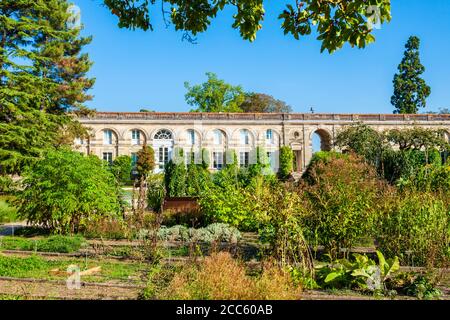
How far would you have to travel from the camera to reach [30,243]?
10.4 meters

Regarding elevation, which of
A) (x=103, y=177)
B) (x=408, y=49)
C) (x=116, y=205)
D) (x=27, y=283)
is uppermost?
(x=408, y=49)

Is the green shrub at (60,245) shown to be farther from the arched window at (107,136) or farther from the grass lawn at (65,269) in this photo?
the arched window at (107,136)

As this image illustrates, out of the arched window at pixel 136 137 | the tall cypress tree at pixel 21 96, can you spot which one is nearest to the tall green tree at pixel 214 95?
the arched window at pixel 136 137

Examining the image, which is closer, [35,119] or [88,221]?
[88,221]

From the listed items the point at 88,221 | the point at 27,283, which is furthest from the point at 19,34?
the point at 27,283

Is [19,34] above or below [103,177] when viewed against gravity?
above

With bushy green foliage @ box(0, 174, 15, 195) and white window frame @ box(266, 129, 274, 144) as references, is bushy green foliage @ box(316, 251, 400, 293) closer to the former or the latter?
bushy green foliage @ box(0, 174, 15, 195)

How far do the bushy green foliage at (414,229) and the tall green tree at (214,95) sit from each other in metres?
43.9

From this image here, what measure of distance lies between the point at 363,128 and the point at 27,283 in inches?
1201

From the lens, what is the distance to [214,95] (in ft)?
172

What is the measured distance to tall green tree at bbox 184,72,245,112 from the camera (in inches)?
2056

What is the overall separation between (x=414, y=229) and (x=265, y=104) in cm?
4990

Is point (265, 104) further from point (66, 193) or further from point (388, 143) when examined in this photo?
point (66, 193)
